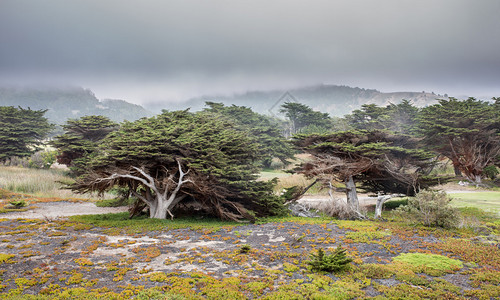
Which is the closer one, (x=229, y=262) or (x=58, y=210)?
(x=229, y=262)

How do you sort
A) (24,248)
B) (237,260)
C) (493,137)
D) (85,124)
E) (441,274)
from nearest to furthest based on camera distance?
(441,274)
(237,260)
(24,248)
(493,137)
(85,124)

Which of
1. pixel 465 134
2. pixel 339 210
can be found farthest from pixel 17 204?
pixel 465 134

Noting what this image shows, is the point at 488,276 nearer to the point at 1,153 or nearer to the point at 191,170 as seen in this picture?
the point at 191,170

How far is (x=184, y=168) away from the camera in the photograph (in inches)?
522

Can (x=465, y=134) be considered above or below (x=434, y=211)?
above

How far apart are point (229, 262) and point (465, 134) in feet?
88.4

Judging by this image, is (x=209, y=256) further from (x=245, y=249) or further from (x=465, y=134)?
(x=465, y=134)

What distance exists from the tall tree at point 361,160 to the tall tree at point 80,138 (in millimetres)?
21622

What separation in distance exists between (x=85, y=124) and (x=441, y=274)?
103ft

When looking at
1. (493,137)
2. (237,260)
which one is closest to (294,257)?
(237,260)

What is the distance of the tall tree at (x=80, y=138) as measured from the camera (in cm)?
2661

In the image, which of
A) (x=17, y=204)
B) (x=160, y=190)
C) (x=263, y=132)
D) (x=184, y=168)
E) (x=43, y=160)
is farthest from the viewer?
(x=263, y=132)

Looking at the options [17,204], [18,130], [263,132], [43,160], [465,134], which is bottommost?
[17,204]

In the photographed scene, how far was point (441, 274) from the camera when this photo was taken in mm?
6621
